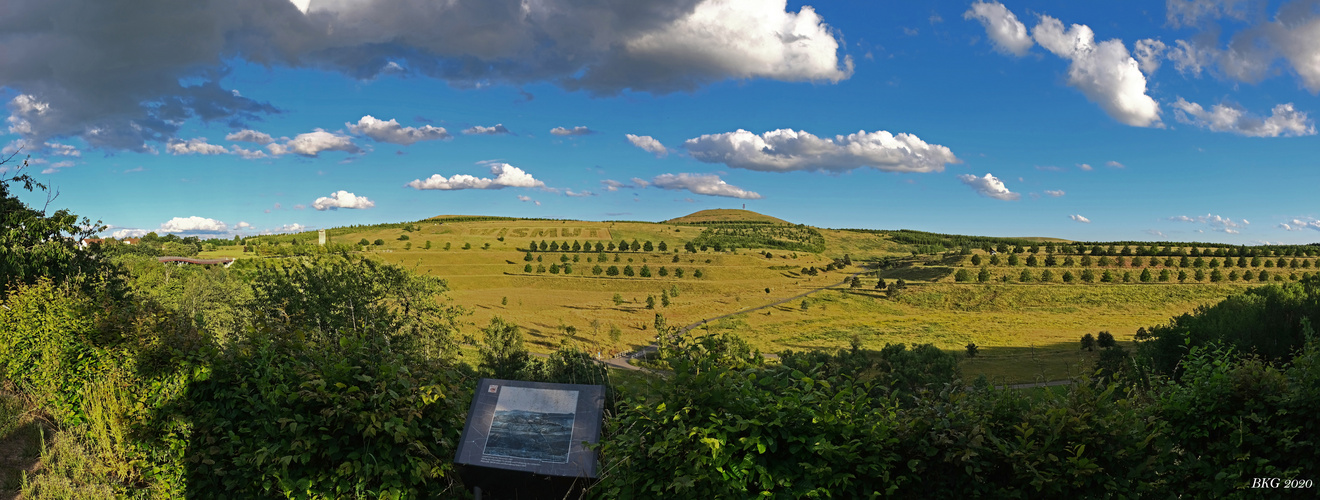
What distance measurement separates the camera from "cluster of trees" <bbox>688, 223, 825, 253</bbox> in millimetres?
167625

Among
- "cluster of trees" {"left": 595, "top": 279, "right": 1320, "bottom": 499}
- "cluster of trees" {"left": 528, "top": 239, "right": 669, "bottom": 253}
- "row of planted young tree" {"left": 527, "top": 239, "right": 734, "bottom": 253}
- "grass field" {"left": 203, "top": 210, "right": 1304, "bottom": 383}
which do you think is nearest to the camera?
"cluster of trees" {"left": 595, "top": 279, "right": 1320, "bottom": 499}

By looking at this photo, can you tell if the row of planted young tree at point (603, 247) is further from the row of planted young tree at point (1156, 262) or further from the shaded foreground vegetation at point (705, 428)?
the shaded foreground vegetation at point (705, 428)

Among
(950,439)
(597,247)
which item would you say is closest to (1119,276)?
(597,247)

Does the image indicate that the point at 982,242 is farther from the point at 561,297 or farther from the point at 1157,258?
the point at 561,297

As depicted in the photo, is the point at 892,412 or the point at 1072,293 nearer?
the point at 892,412

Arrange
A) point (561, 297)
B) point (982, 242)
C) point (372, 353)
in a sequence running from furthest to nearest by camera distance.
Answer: point (982, 242)
point (561, 297)
point (372, 353)

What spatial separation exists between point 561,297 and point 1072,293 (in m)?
76.5

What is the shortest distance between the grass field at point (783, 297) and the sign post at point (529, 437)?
45.9 metres

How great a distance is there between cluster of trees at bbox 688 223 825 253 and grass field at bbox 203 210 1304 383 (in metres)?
25.9

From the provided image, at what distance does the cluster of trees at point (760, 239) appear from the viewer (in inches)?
6599

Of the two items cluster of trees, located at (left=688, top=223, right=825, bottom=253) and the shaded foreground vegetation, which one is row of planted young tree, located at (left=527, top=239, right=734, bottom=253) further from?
the shaded foreground vegetation

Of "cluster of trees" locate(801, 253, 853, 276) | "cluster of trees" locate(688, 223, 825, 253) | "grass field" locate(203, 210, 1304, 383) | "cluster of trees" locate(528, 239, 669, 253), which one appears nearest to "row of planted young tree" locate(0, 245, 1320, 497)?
"grass field" locate(203, 210, 1304, 383)

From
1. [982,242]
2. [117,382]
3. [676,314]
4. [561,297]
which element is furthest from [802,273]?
[117,382]

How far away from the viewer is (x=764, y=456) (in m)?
4.26
